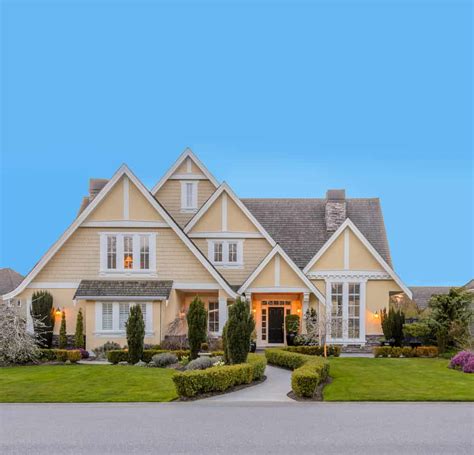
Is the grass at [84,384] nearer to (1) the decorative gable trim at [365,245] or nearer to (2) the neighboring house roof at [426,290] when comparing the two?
(1) the decorative gable trim at [365,245]

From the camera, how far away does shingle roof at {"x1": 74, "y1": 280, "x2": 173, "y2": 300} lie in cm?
2762

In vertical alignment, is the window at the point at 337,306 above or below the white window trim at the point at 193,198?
below

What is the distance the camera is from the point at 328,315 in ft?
91.7

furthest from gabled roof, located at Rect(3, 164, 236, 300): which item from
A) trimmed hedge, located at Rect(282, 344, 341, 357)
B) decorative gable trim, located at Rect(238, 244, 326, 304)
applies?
trimmed hedge, located at Rect(282, 344, 341, 357)

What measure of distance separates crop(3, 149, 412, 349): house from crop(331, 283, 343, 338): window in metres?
0.05

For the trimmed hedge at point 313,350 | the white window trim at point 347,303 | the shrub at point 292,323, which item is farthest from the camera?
the white window trim at point 347,303

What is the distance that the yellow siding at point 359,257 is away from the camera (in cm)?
3089

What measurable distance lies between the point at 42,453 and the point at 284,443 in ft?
13.2

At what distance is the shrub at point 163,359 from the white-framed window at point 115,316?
4797 millimetres

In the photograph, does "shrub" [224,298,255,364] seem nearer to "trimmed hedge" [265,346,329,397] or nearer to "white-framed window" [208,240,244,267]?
"trimmed hedge" [265,346,329,397]

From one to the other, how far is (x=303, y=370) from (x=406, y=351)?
40.1ft

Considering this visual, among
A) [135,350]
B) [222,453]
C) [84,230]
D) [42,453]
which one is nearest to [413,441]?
[222,453]

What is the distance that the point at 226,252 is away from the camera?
31.9 metres

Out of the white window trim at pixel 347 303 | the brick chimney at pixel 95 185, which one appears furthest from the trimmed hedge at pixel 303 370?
the brick chimney at pixel 95 185
